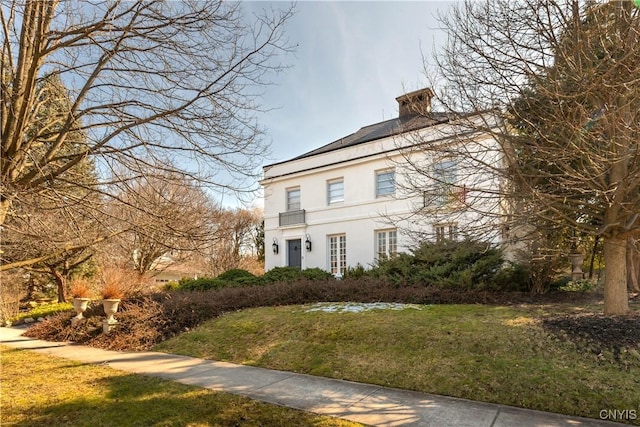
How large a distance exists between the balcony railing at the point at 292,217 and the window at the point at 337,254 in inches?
80.6

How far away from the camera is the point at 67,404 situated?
4.79m

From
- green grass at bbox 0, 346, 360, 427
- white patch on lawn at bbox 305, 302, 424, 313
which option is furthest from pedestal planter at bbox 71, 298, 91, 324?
white patch on lawn at bbox 305, 302, 424, 313

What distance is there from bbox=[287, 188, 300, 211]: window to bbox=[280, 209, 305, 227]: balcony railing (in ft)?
1.25

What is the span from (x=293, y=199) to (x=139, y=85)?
55.0ft

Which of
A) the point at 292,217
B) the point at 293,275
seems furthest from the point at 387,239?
the point at 292,217

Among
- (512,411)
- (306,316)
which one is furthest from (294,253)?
(512,411)

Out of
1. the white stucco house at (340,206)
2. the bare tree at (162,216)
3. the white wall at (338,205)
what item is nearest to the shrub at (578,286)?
the white stucco house at (340,206)

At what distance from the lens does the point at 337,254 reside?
19.4 metres

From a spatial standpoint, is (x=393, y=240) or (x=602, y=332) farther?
(x=393, y=240)

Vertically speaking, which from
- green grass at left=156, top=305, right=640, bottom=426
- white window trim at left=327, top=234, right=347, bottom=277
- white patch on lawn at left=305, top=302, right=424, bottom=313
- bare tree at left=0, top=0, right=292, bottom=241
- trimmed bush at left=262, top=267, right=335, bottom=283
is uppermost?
bare tree at left=0, top=0, right=292, bottom=241

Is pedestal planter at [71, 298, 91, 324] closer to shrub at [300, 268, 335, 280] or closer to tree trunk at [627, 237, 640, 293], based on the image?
shrub at [300, 268, 335, 280]

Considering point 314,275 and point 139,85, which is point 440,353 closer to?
point 139,85

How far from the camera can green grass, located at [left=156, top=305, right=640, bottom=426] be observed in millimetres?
4609

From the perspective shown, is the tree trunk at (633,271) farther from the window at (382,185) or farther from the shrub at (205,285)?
the shrub at (205,285)
